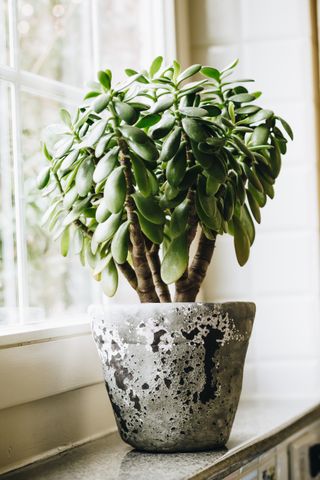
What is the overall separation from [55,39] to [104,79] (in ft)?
1.59

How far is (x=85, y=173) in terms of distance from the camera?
107 cm

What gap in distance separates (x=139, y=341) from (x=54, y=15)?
72 cm

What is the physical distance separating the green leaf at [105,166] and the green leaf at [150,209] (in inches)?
2.4

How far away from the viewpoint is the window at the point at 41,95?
4.20 feet

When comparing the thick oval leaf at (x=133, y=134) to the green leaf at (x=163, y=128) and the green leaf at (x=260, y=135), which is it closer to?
the green leaf at (x=163, y=128)

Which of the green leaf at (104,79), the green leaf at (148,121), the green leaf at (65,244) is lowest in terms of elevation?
the green leaf at (65,244)

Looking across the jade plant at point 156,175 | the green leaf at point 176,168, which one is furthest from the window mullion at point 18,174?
the green leaf at point 176,168

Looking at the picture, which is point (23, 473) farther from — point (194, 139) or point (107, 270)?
point (194, 139)

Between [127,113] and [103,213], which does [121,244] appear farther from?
[127,113]

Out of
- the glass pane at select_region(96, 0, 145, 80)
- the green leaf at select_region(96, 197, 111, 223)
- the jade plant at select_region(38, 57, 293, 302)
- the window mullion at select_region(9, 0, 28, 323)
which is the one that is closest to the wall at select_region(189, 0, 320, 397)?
the glass pane at select_region(96, 0, 145, 80)

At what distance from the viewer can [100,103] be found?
1.04 meters

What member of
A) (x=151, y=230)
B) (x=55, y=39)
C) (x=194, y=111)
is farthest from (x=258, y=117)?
(x=55, y=39)

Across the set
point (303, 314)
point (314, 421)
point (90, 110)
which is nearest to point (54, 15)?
point (90, 110)

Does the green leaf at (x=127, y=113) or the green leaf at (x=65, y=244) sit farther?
the green leaf at (x=65, y=244)
